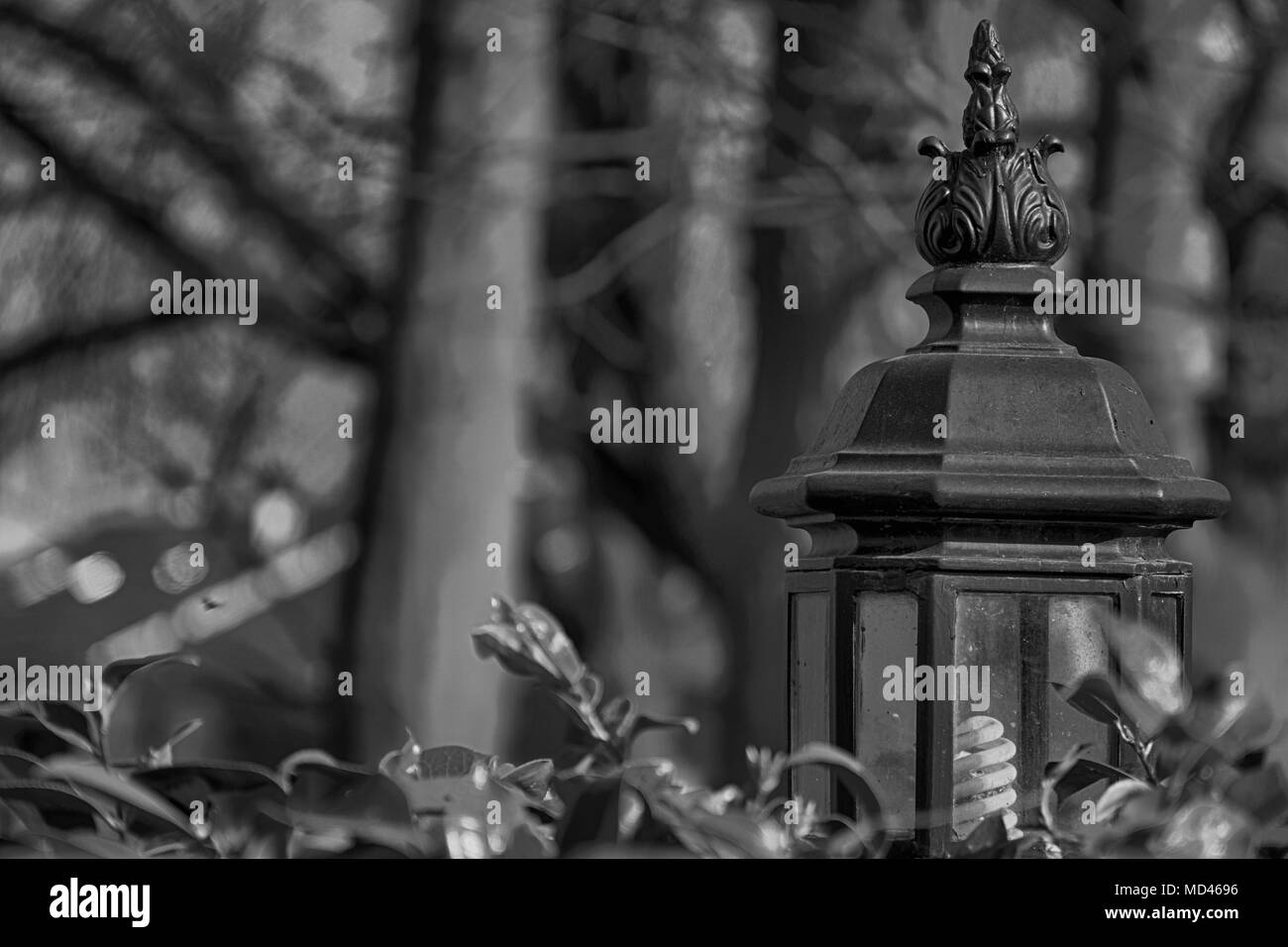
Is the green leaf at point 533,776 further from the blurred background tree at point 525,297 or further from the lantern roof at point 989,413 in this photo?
the blurred background tree at point 525,297

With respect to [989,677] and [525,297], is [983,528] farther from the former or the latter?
[525,297]

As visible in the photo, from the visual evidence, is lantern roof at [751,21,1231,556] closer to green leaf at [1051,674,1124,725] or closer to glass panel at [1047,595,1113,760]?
glass panel at [1047,595,1113,760]

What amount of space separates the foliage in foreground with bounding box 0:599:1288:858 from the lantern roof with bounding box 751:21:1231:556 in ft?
3.02

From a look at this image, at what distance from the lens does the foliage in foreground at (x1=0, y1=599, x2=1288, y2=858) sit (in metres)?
1.47

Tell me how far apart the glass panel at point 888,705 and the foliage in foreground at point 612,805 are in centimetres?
96

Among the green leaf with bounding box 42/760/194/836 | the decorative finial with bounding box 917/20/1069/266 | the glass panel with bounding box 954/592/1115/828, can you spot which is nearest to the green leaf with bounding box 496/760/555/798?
the green leaf with bounding box 42/760/194/836

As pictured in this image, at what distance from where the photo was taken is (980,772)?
8.93 feet

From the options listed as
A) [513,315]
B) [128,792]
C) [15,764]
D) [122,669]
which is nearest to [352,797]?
[128,792]

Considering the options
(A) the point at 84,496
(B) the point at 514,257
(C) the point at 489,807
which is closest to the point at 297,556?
(A) the point at 84,496

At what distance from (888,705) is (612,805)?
4.66ft

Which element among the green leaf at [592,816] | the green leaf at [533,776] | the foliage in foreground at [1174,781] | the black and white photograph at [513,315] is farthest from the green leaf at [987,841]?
the black and white photograph at [513,315]

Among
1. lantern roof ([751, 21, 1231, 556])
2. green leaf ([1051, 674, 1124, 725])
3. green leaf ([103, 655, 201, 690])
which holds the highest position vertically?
lantern roof ([751, 21, 1231, 556])

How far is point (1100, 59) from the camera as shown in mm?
10641
